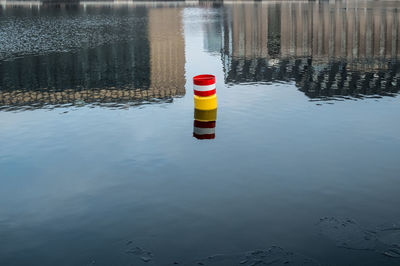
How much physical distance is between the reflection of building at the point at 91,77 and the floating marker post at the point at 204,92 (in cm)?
154

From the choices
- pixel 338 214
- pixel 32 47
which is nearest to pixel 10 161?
pixel 338 214

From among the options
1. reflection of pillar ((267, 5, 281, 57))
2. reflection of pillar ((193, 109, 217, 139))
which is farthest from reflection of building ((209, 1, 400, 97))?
reflection of pillar ((193, 109, 217, 139))

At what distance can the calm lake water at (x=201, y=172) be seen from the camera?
13.8m

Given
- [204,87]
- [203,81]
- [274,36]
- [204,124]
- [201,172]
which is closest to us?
[201,172]

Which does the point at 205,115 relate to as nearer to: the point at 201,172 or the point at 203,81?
the point at 203,81

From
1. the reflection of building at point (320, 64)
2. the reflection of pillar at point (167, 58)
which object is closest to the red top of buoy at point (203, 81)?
the reflection of pillar at point (167, 58)

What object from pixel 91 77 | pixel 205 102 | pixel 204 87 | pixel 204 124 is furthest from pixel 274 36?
pixel 204 124

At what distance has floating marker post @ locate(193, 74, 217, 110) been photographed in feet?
88.3

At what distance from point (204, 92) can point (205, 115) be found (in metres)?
1.06

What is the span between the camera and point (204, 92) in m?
27.7

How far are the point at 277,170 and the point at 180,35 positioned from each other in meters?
55.7

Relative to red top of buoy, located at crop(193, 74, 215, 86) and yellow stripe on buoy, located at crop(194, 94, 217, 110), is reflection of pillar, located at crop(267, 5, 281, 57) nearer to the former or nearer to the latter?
yellow stripe on buoy, located at crop(194, 94, 217, 110)

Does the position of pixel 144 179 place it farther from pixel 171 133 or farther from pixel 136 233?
pixel 171 133

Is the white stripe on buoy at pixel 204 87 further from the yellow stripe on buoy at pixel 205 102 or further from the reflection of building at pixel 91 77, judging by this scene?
the reflection of building at pixel 91 77
